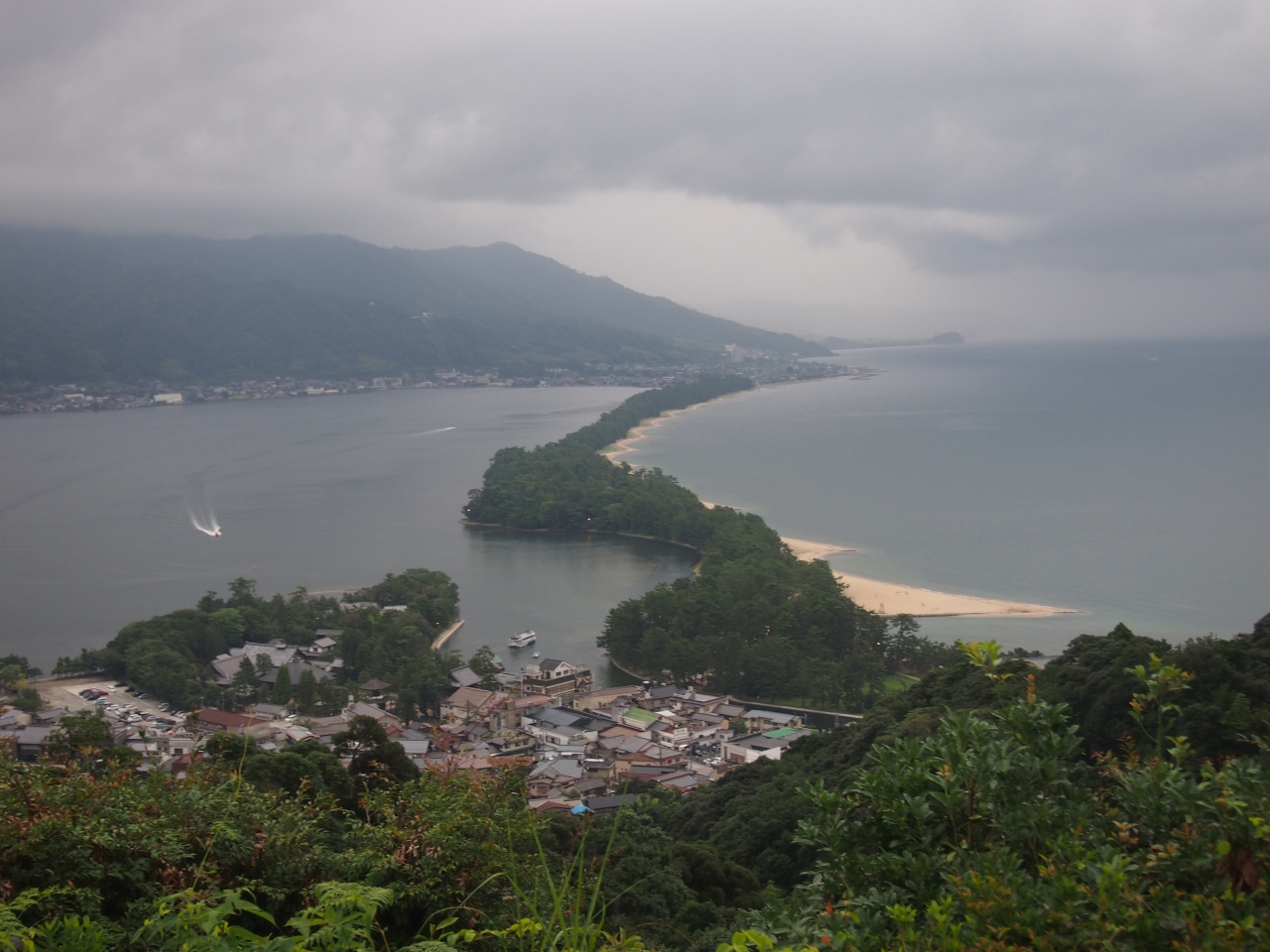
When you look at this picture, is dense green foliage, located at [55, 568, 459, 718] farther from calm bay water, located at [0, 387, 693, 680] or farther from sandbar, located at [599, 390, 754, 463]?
sandbar, located at [599, 390, 754, 463]

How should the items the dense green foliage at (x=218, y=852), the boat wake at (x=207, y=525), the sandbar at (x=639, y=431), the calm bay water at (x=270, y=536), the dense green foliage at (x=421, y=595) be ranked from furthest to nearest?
the sandbar at (x=639, y=431)
the boat wake at (x=207, y=525)
the calm bay water at (x=270, y=536)
the dense green foliage at (x=421, y=595)
the dense green foliage at (x=218, y=852)

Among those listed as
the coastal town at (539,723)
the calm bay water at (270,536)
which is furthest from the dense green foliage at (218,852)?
the calm bay water at (270,536)

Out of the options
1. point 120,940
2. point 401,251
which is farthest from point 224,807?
point 401,251

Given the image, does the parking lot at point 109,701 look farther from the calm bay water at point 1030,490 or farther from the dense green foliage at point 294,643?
the calm bay water at point 1030,490

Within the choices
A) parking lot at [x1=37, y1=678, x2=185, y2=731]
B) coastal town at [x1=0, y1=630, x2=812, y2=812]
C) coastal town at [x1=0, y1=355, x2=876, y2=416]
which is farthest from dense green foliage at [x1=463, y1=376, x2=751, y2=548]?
coastal town at [x1=0, y1=355, x2=876, y2=416]

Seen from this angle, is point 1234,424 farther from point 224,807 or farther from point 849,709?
point 224,807

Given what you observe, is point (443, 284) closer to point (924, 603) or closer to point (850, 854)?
point (924, 603)

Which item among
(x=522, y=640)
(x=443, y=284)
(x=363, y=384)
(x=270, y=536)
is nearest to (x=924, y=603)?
(x=522, y=640)
